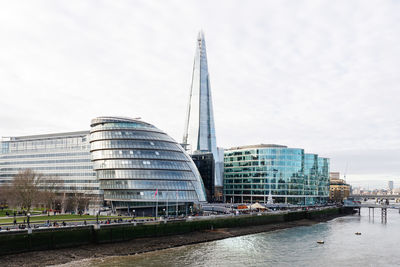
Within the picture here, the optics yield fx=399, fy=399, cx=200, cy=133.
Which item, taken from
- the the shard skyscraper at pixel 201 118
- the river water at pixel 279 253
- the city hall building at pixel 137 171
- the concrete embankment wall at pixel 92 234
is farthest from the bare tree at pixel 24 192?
the the shard skyscraper at pixel 201 118

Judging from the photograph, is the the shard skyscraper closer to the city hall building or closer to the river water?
the city hall building

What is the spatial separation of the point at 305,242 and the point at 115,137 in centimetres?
4615

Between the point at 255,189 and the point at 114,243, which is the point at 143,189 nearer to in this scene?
the point at 114,243

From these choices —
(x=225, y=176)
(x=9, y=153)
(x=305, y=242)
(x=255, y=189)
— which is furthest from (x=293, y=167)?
(x=9, y=153)

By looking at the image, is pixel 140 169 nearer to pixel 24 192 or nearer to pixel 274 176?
pixel 24 192

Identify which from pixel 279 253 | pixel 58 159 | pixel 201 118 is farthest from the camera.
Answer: pixel 201 118

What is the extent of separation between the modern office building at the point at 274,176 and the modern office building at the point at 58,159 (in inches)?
2841

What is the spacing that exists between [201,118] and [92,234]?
374 feet

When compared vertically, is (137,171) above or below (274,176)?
above

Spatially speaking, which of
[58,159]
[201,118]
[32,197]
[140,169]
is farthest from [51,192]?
[201,118]

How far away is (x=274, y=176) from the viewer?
156375mm

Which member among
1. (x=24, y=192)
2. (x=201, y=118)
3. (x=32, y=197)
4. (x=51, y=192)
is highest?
(x=201, y=118)

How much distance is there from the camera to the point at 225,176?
6934 inches

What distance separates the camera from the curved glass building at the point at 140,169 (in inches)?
3378
